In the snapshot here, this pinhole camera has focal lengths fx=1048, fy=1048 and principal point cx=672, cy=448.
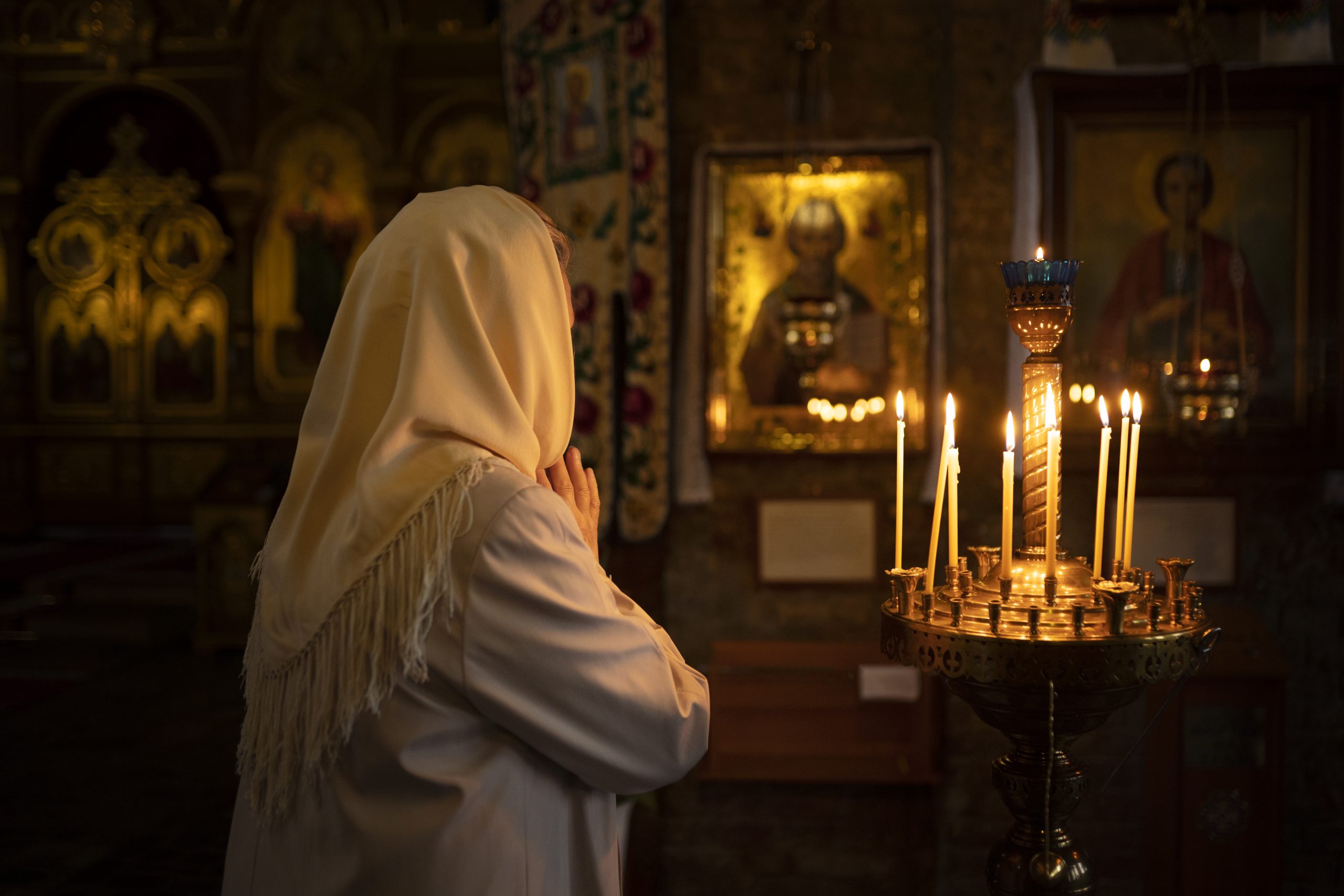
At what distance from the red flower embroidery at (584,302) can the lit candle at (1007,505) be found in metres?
2.14

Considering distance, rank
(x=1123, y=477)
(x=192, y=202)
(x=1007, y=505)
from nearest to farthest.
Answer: (x=1007, y=505)
(x=1123, y=477)
(x=192, y=202)

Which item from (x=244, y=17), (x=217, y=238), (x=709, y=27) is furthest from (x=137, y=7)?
(x=709, y=27)

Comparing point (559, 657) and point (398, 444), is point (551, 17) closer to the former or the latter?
point (398, 444)

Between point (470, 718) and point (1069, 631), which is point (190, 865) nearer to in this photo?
point (470, 718)

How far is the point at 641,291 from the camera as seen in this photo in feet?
11.1

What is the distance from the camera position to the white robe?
1.28 metres

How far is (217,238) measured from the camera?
9586mm

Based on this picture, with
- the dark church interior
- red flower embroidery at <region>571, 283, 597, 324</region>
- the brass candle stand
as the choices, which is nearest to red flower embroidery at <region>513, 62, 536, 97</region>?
the dark church interior

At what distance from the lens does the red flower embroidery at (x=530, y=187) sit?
352 cm

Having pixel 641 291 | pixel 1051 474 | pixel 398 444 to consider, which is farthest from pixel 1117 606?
pixel 641 291

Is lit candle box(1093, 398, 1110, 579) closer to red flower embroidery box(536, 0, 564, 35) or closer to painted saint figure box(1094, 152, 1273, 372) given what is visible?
painted saint figure box(1094, 152, 1273, 372)

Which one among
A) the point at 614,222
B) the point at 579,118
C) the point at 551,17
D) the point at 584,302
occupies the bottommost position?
the point at 584,302

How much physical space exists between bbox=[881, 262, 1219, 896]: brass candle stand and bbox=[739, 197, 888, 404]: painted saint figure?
191 centimetres

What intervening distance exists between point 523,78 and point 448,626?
8.91ft
